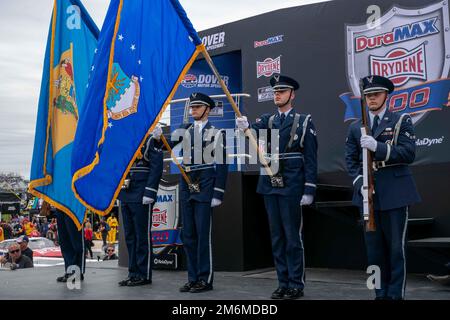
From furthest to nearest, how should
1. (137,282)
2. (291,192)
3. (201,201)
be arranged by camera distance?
(137,282) → (201,201) → (291,192)

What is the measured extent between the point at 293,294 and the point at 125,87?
8.38 feet

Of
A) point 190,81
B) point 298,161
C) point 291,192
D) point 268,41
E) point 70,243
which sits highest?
point 268,41

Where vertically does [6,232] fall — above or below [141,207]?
below

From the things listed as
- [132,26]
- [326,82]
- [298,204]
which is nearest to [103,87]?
[132,26]

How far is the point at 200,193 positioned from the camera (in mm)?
5605

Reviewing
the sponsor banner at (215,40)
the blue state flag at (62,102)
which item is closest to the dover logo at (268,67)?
the sponsor banner at (215,40)

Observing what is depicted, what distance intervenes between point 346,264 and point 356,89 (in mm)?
2384

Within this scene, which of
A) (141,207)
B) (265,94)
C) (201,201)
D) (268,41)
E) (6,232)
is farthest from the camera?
(6,232)

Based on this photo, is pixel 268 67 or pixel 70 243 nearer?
pixel 70 243

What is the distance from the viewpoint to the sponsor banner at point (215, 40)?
30.4ft

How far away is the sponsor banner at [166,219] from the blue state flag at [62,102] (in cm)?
192

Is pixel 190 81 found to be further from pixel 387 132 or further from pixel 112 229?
pixel 112 229

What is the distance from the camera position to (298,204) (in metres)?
5.09

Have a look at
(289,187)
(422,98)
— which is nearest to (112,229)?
(422,98)
